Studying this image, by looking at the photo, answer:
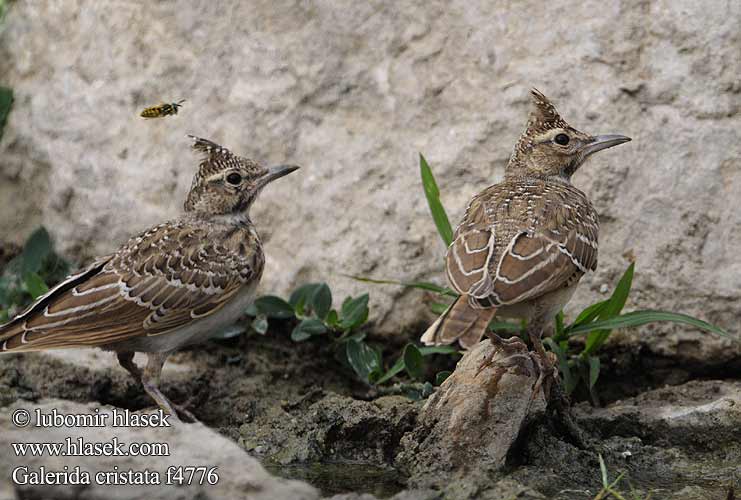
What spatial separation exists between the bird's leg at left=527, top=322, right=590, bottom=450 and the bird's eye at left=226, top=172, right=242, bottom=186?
215 cm

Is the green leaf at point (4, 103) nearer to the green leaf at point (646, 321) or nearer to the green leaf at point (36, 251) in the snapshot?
the green leaf at point (36, 251)

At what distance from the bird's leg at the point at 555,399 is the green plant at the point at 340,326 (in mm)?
873

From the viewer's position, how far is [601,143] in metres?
6.42

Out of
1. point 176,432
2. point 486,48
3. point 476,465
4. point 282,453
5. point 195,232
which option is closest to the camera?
point 176,432

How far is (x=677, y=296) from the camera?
6.64 m

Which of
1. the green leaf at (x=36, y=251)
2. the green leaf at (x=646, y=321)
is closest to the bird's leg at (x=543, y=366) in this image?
the green leaf at (x=646, y=321)

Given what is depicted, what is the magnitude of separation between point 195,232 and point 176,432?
6.92 ft

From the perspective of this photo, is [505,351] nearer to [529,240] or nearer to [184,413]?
[529,240]

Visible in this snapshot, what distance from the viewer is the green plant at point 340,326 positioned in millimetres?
6648

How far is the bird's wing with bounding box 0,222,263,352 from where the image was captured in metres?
6.00

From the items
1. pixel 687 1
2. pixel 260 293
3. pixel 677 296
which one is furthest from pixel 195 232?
pixel 687 1

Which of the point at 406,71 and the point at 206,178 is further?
the point at 406,71

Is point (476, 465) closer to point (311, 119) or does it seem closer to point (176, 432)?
point (176, 432)

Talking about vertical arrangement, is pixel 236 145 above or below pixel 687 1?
below
